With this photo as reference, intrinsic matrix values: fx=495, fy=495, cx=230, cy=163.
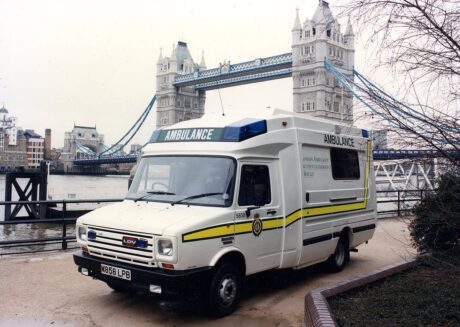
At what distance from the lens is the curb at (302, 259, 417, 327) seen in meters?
4.37

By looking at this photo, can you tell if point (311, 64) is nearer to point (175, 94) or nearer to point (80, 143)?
point (175, 94)

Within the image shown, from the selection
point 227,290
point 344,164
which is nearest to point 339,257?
point 344,164

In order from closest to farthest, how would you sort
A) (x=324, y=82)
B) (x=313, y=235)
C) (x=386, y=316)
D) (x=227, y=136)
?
1. (x=386, y=316)
2. (x=227, y=136)
3. (x=313, y=235)
4. (x=324, y=82)

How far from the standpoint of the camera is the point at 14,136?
130m

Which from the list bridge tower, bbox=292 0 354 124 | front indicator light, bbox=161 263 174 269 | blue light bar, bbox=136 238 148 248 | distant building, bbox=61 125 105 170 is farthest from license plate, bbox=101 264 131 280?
distant building, bbox=61 125 105 170

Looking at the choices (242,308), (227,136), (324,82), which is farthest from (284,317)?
(324,82)

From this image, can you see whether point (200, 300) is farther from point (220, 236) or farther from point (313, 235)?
point (313, 235)

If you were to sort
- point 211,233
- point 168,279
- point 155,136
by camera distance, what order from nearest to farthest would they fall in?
point 168,279 → point 211,233 → point 155,136

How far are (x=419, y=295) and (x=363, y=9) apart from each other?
11.1ft

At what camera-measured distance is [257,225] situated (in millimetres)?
6363

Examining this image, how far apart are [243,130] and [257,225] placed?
48.8 inches

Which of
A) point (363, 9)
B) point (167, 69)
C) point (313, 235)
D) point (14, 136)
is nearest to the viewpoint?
point (363, 9)

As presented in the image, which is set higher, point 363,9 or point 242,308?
point 363,9

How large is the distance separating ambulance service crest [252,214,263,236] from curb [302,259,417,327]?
1.18 meters
